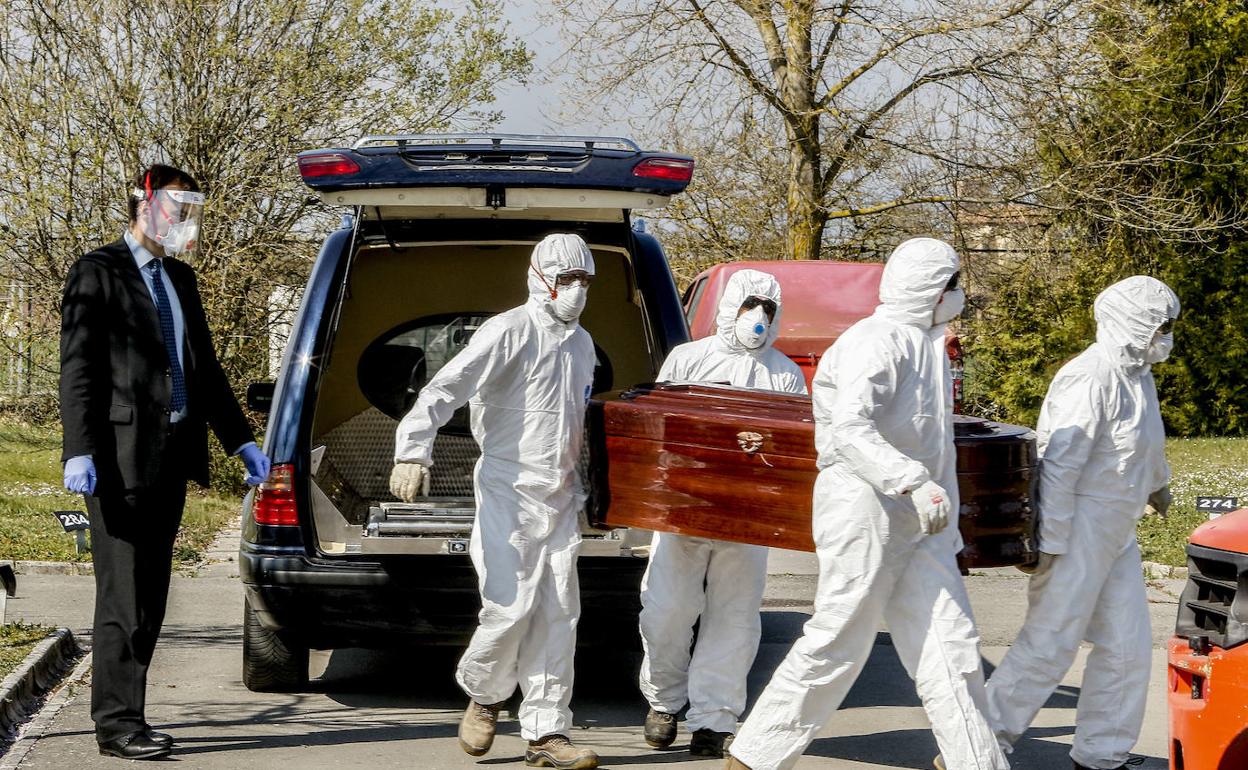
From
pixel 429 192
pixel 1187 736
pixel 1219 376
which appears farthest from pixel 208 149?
pixel 1219 376

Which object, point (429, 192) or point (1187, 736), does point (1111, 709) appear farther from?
point (429, 192)

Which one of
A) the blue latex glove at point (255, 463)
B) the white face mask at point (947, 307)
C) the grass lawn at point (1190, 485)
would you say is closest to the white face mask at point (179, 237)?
the blue latex glove at point (255, 463)

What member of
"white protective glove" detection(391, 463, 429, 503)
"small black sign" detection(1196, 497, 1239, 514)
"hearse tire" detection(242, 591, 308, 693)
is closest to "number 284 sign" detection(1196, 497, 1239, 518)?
"small black sign" detection(1196, 497, 1239, 514)

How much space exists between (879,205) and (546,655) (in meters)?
15.5

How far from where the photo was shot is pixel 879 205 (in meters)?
20.5

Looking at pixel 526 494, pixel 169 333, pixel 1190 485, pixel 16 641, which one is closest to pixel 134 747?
pixel 169 333

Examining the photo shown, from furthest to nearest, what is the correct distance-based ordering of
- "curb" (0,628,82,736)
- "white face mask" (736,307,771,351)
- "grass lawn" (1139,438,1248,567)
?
"grass lawn" (1139,438,1248,567) → "white face mask" (736,307,771,351) → "curb" (0,628,82,736)

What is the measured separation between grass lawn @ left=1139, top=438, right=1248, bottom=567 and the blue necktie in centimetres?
766

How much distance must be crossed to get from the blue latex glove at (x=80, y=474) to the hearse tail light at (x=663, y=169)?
2228mm

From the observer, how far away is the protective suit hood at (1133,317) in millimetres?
5523

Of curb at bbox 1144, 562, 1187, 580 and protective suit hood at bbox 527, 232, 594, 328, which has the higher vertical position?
protective suit hood at bbox 527, 232, 594, 328

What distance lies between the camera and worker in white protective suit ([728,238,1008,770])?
4.74 m

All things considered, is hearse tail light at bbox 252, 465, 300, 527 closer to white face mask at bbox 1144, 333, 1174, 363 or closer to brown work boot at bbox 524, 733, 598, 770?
brown work boot at bbox 524, 733, 598, 770

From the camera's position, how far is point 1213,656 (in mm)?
4230
